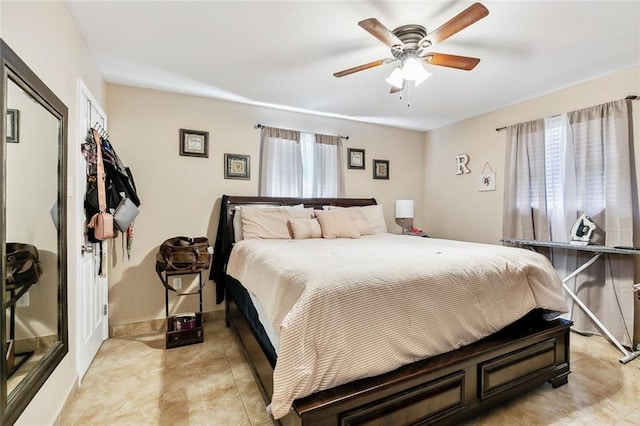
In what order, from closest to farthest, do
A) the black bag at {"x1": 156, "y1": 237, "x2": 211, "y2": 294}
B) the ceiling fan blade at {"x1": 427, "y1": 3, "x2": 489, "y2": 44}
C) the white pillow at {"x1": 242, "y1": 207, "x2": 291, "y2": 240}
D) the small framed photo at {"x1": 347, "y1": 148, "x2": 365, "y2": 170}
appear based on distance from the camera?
the ceiling fan blade at {"x1": 427, "y1": 3, "x2": 489, "y2": 44}
the black bag at {"x1": 156, "y1": 237, "x2": 211, "y2": 294}
the white pillow at {"x1": 242, "y1": 207, "x2": 291, "y2": 240}
the small framed photo at {"x1": 347, "y1": 148, "x2": 365, "y2": 170}

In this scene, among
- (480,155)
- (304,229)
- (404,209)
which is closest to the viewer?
(304,229)

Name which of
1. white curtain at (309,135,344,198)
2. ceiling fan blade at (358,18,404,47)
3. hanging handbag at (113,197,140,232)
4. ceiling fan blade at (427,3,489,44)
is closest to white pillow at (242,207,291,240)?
white curtain at (309,135,344,198)

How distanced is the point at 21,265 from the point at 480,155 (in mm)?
4563

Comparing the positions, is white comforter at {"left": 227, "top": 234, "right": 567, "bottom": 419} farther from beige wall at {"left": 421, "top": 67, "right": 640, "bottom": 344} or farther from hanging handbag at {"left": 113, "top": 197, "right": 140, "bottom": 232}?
beige wall at {"left": 421, "top": 67, "right": 640, "bottom": 344}

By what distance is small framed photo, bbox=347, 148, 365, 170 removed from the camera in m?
4.35

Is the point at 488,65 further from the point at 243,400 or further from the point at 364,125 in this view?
the point at 243,400

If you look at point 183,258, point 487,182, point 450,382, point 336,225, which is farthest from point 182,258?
point 487,182

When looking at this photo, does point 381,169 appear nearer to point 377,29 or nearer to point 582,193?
point 582,193

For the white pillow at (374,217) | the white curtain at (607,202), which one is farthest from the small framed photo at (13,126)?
the white curtain at (607,202)

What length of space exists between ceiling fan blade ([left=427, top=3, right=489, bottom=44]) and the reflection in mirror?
211 centimetres

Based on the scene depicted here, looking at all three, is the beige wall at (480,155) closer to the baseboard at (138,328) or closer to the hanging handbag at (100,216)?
the baseboard at (138,328)

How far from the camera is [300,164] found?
12.9 feet

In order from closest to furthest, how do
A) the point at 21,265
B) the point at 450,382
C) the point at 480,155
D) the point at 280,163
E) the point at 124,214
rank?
the point at 21,265 < the point at 450,382 < the point at 124,214 < the point at 280,163 < the point at 480,155

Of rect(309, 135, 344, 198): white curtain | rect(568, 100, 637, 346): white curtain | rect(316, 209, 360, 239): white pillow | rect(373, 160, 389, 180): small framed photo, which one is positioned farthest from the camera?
rect(373, 160, 389, 180): small framed photo
